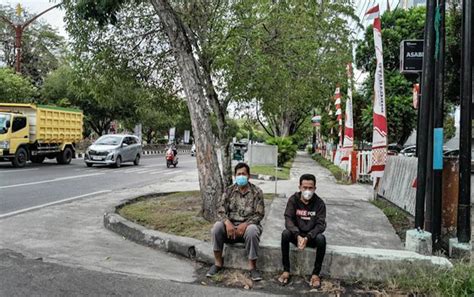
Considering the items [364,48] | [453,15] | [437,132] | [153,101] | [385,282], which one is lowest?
[385,282]

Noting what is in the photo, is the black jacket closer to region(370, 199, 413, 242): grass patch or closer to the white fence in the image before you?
region(370, 199, 413, 242): grass patch

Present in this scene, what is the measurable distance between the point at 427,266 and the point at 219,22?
5923 millimetres

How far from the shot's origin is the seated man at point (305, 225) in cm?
445

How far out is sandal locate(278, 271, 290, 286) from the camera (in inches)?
175

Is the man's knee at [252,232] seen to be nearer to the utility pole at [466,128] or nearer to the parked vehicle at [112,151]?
the utility pole at [466,128]

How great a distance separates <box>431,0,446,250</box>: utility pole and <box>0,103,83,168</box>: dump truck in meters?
16.7

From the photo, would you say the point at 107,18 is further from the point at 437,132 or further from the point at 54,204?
the point at 437,132

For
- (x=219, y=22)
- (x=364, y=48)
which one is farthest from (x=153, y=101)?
(x=364, y=48)

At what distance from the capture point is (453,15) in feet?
35.1

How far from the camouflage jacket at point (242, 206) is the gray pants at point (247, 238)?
0.20 metres

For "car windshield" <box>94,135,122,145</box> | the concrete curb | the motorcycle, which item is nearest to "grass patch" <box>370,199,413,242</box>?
the concrete curb

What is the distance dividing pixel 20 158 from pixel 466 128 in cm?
1771

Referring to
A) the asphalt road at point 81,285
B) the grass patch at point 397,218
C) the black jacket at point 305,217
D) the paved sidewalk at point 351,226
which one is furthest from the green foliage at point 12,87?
the black jacket at point 305,217

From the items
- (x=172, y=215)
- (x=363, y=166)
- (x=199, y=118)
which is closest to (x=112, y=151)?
(x=363, y=166)
